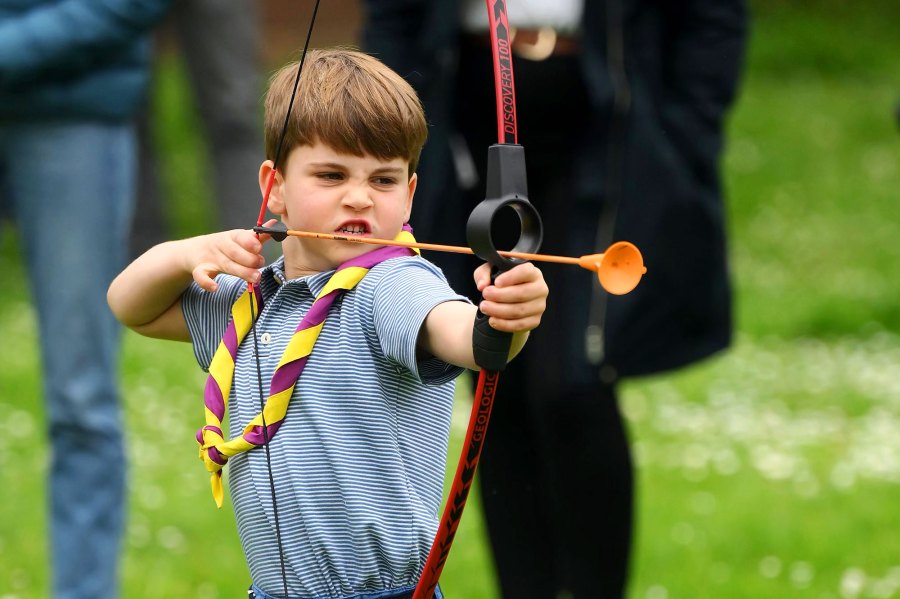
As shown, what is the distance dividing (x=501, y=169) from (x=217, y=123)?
6423 mm

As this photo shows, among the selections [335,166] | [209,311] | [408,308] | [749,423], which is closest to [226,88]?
[749,423]

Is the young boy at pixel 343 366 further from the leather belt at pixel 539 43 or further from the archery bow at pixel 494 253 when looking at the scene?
the leather belt at pixel 539 43

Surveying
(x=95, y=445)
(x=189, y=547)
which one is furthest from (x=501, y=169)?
(x=189, y=547)

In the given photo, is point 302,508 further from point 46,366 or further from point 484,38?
point 46,366

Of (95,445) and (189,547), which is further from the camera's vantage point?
(189,547)

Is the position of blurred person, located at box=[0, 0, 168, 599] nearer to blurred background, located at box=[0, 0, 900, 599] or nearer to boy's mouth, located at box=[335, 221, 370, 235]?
blurred background, located at box=[0, 0, 900, 599]

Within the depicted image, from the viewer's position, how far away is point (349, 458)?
195cm

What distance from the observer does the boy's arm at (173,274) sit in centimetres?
193

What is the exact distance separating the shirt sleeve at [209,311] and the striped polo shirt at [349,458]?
15cm

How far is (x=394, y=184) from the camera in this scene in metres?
1.95

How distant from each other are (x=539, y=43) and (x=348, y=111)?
1.25 metres

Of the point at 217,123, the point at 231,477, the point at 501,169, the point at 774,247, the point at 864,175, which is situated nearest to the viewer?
the point at 501,169

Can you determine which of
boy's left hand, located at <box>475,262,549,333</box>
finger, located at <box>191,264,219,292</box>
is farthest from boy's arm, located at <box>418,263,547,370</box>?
finger, located at <box>191,264,219,292</box>

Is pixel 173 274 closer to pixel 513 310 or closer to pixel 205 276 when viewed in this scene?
pixel 205 276
